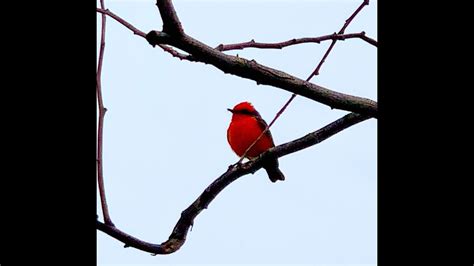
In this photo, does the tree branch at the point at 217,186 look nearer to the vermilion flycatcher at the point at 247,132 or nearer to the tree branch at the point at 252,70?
the tree branch at the point at 252,70

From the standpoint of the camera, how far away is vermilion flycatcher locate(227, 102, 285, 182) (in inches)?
221

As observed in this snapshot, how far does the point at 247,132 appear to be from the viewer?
5.62 meters

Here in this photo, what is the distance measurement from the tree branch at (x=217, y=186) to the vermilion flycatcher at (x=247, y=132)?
3.71 metres

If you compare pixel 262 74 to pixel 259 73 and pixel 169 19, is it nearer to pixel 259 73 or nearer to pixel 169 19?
pixel 259 73

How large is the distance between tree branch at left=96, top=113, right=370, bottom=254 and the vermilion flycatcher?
3.71m

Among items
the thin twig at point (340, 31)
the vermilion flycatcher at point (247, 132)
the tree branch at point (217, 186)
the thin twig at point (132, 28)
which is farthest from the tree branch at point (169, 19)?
the vermilion flycatcher at point (247, 132)

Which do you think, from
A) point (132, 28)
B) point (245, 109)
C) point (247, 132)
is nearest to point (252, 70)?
point (132, 28)

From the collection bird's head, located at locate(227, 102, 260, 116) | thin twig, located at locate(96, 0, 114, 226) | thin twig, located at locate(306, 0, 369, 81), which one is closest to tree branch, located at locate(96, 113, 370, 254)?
thin twig, located at locate(96, 0, 114, 226)

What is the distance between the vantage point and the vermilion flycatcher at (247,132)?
5.62 m

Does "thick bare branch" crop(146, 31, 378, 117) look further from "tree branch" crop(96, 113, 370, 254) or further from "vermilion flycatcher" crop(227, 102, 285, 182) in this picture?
"vermilion flycatcher" crop(227, 102, 285, 182)
